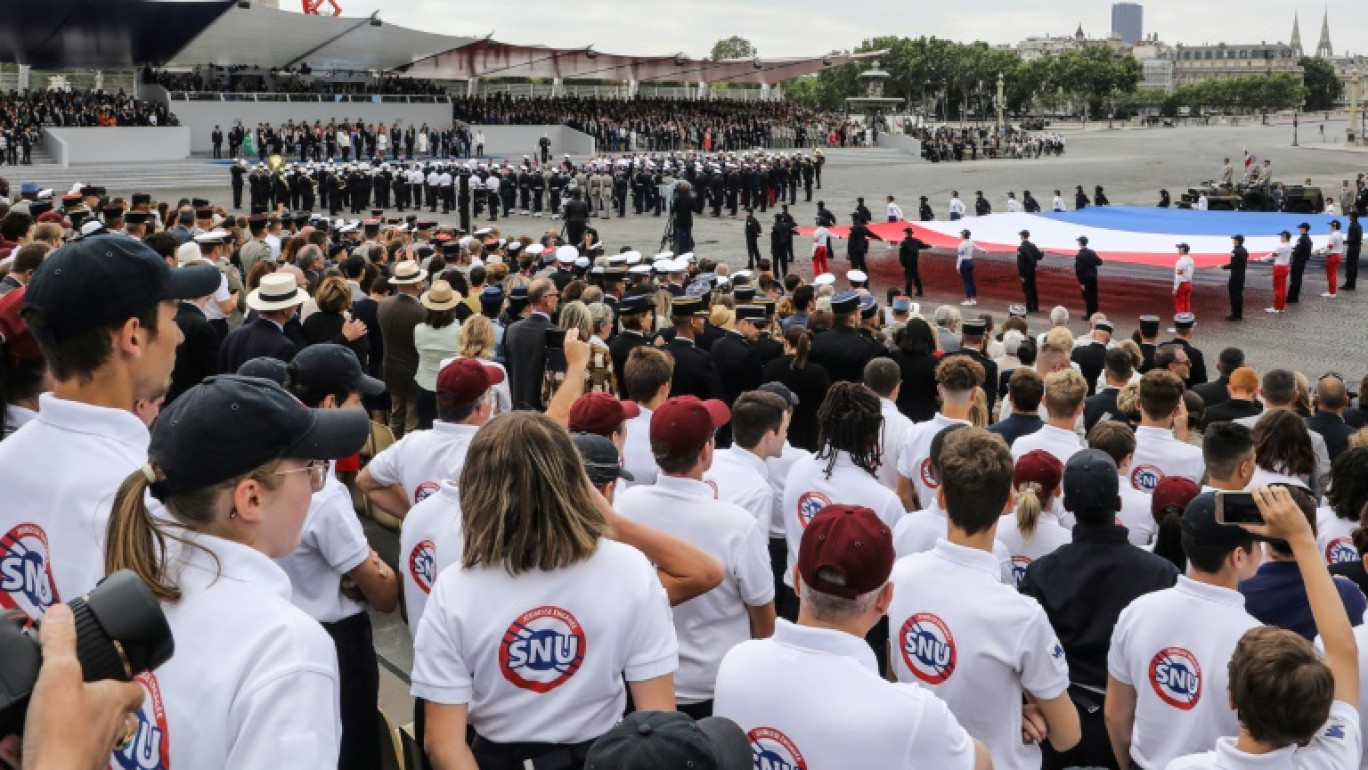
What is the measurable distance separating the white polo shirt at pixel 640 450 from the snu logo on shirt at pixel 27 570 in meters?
2.99

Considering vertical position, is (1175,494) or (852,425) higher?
(852,425)

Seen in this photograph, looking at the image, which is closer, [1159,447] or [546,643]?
[546,643]

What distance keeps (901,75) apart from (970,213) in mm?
88341

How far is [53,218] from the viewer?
39.4 feet

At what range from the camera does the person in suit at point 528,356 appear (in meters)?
8.07

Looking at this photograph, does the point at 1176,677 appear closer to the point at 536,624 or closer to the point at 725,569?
the point at 725,569

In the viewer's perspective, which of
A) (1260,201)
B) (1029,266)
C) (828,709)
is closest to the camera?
(828,709)

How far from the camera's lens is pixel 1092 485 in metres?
3.91

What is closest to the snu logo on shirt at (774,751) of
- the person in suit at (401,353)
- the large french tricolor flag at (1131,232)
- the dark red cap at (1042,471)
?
the dark red cap at (1042,471)

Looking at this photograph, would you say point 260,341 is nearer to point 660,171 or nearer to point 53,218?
point 53,218

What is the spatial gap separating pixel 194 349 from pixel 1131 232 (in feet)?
70.9

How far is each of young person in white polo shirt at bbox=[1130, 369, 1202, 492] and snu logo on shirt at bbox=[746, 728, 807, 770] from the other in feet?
13.8

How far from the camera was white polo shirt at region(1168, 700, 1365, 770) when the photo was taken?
2695 mm

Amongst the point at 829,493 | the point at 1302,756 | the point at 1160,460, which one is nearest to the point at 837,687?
the point at 1302,756
